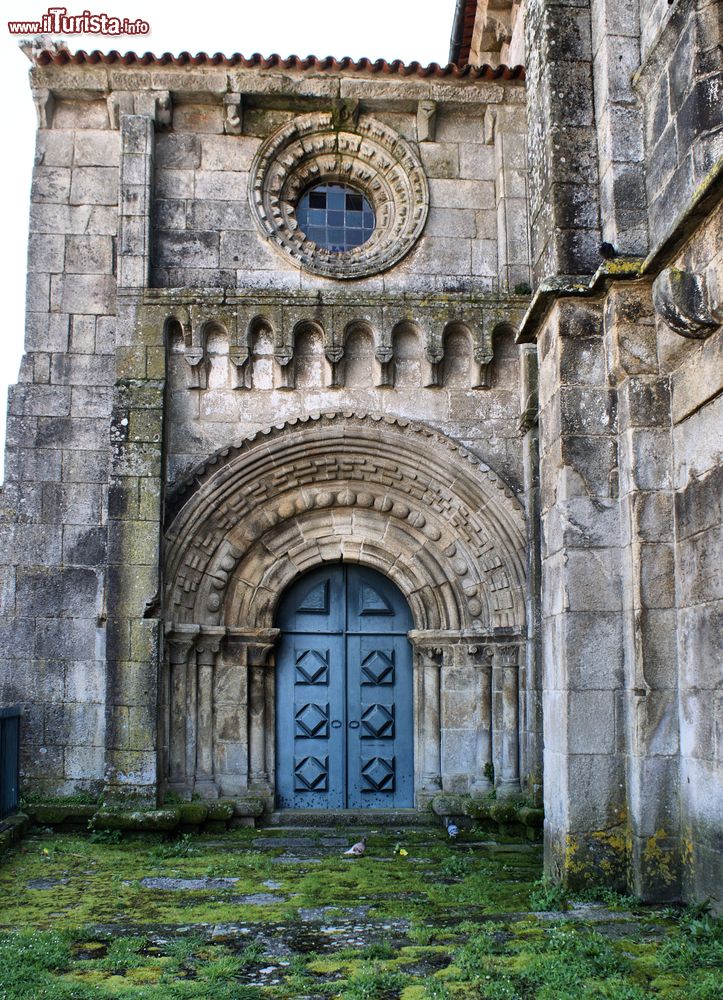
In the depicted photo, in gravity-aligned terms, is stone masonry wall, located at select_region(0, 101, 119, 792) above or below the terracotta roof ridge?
below

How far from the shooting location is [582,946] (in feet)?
16.4

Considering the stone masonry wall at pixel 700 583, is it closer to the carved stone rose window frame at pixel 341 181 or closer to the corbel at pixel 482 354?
the corbel at pixel 482 354

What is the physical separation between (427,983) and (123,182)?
725 centimetres

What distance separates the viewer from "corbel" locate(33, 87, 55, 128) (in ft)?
30.6

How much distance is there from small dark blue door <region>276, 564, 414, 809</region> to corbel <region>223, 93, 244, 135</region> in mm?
4209

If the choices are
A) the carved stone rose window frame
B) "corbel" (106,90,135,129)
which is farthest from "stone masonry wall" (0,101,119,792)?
the carved stone rose window frame

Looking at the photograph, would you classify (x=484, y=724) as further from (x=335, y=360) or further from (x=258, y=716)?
(x=335, y=360)

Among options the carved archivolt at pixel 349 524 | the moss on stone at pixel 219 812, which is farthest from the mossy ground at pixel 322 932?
the carved archivolt at pixel 349 524

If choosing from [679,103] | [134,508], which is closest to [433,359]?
[134,508]

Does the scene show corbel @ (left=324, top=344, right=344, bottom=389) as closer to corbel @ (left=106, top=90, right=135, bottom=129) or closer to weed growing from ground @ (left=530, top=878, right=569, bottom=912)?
corbel @ (left=106, top=90, right=135, bottom=129)

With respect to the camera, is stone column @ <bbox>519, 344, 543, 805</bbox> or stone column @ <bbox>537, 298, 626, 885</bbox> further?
stone column @ <bbox>519, 344, 543, 805</bbox>

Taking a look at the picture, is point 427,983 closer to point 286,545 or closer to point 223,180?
point 286,545

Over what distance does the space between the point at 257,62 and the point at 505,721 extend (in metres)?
6.35

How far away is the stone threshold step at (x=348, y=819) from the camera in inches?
351
